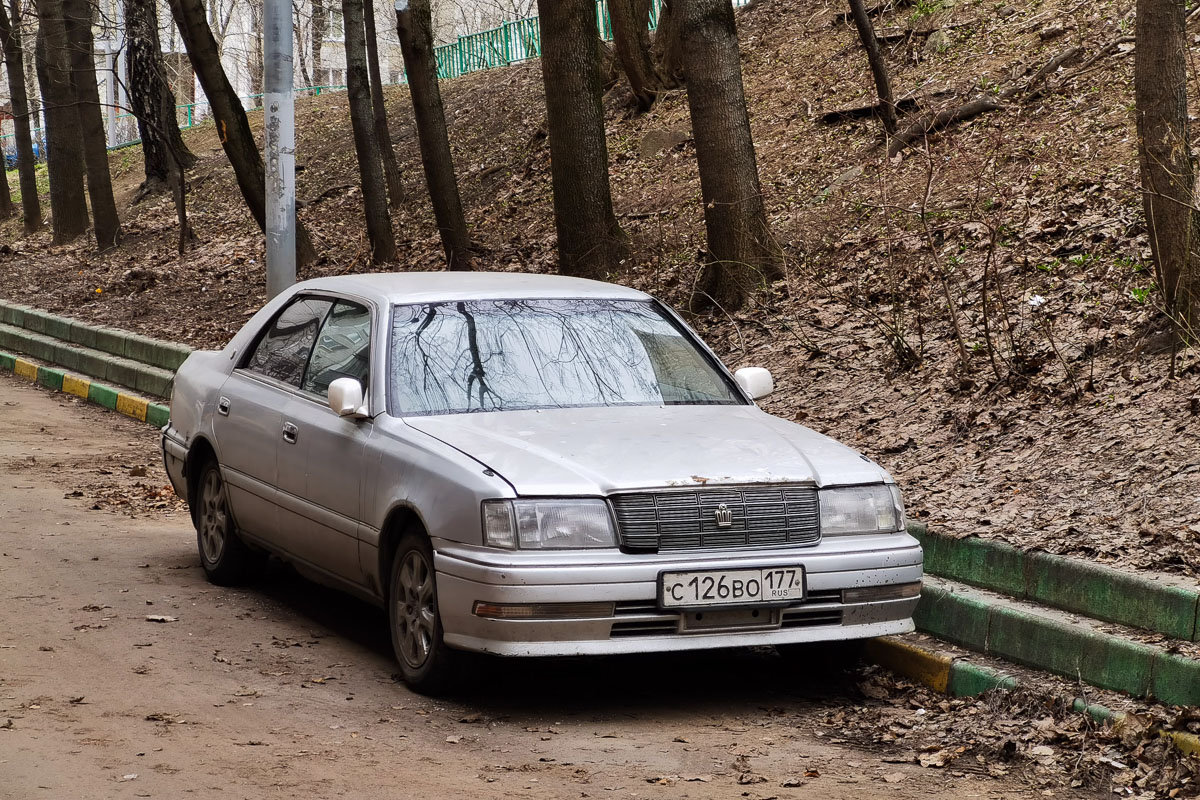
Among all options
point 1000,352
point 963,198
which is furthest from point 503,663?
point 963,198

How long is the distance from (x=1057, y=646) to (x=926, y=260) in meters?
6.02

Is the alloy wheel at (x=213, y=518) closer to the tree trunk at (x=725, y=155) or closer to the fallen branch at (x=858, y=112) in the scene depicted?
the tree trunk at (x=725, y=155)

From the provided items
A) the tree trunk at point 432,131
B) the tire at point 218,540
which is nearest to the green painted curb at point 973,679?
the tire at point 218,540

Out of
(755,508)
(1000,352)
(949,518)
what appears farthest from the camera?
(1000,352)

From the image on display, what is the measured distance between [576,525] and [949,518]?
2.31 m

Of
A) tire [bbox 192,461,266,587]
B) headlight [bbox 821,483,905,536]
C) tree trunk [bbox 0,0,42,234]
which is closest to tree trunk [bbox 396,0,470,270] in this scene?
tire [bbox 192,461,266,587]

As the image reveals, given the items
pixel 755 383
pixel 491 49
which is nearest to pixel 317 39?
pixel 491 49

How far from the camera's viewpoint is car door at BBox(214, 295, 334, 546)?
22.4 ft

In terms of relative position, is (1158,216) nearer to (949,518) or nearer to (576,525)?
(949,518)

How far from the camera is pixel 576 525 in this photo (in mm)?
5191

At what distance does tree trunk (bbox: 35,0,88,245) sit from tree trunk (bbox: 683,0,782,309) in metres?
18.7

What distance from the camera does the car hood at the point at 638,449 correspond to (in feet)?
17.4

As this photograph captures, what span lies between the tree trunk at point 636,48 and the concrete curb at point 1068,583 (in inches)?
608

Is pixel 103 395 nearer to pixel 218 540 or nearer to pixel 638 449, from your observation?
pixel 218 540
